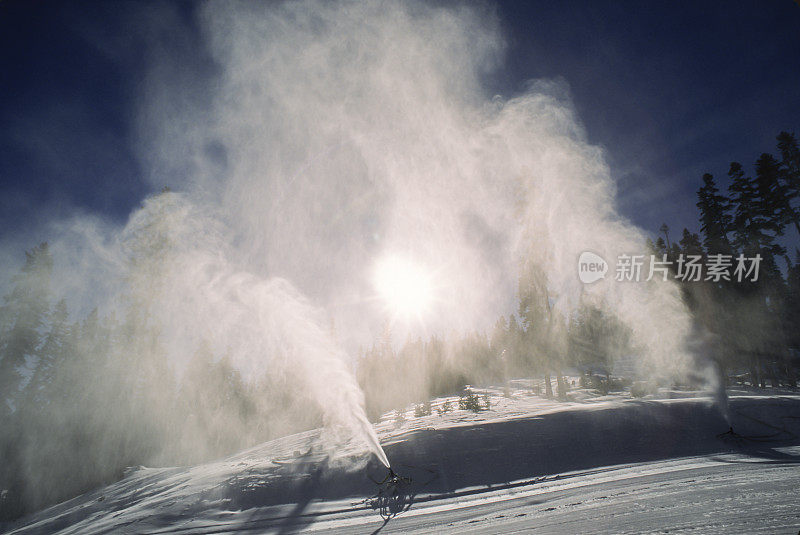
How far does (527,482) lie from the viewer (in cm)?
760

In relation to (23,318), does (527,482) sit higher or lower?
lower

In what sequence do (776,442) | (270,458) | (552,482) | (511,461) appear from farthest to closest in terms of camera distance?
(270,458) < (776,442) < (511,461) < (552,482)

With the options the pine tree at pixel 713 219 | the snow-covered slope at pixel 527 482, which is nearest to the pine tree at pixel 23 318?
the snow-covered slope at pixel 527 482

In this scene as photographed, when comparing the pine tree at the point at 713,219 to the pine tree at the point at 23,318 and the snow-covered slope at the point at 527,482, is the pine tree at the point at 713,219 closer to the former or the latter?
the snow-covered slope at the point at 527,482

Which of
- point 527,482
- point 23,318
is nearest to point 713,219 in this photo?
point 527,482

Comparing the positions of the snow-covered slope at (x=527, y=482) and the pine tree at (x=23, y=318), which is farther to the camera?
the pine tree at (x=23, y=318)

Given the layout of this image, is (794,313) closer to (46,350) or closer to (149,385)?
(149,385)

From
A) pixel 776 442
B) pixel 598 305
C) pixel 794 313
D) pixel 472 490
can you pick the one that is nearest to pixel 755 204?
pixel 794 313

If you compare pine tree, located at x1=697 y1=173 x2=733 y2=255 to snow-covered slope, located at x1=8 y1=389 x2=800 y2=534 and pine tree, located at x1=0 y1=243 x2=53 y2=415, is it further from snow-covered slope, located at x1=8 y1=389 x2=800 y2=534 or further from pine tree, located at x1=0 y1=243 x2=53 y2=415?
pine tree, located at x1=0 y1=243 x2=53 y2=415

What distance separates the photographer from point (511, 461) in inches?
342

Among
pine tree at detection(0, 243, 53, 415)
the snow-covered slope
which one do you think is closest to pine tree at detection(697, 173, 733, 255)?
the snow-covered slope

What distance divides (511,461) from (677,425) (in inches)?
244

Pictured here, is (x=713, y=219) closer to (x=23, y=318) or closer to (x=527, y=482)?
(x=527, y=482)

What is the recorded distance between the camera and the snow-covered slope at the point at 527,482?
16.7 ft
